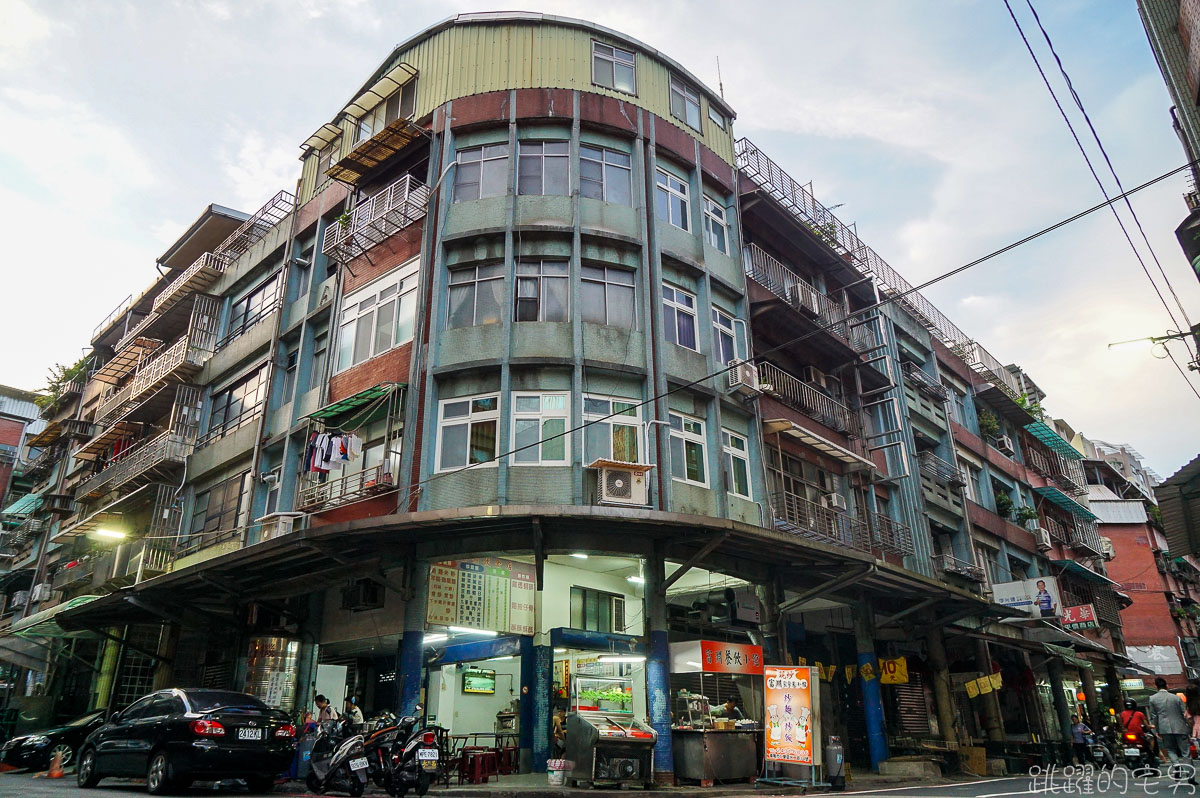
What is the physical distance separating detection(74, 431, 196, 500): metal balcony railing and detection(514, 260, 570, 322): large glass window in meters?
14.0

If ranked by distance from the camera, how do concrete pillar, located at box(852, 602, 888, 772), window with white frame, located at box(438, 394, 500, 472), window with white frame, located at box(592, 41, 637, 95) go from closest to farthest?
window with white frame, located at box(438, 394, 500, 472), concrete pillar, located at box(852, 602, 888, 772), window with white frame, located at box(592, 41, 637, 95)

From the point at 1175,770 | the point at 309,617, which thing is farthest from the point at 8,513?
the point at 1175,770

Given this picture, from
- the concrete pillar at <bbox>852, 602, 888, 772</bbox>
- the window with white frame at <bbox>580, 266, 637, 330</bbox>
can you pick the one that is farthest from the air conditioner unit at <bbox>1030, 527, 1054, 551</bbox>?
the window with white frame at <bbox>580, 266, 637, 330</bbox>

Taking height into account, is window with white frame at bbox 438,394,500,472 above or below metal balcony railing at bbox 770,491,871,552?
above

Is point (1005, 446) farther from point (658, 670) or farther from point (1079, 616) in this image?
point (658, 670)

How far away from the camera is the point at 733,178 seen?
2331 centimetres

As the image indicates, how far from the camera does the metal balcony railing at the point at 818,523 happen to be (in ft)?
64.8

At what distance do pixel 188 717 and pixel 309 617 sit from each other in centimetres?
836

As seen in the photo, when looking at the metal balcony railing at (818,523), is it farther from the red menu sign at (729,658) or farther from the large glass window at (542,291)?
the large glass window at (542,291)

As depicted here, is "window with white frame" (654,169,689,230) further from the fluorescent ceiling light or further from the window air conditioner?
the window air conditioner

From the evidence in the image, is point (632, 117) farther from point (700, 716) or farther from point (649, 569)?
point (700, 716)

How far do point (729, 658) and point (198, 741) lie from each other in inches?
399

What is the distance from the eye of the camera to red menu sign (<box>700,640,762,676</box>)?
16.2 m

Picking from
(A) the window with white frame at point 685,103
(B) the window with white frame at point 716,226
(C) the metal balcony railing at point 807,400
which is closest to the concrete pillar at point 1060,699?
(C) the metal balcony railing at point 807,400
